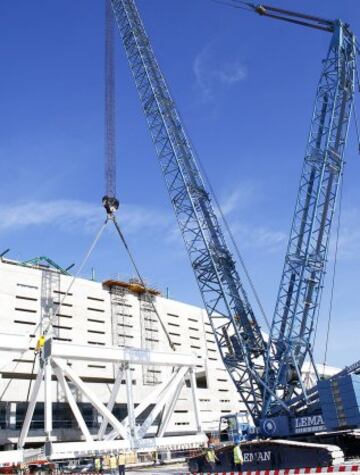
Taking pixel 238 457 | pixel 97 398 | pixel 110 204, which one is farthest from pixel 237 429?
pixel 110 204

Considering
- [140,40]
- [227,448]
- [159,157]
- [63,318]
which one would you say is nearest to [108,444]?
[227,448]

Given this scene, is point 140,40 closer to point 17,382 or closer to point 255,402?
point 255,402

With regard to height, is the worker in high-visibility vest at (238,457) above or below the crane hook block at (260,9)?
below

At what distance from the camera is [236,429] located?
3516cm

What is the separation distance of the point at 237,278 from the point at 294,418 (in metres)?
12.0

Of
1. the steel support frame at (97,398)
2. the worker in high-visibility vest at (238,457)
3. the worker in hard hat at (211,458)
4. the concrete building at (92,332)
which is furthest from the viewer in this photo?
the concrete building at (92,332)

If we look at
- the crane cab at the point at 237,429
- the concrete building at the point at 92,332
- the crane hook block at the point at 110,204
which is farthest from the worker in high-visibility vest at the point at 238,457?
the concrete building at the point at 92,332

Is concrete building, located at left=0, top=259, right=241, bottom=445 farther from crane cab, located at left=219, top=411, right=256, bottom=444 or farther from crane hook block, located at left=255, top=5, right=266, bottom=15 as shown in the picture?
crane hook block, located at left=255, top=5, right=266, bottom=15

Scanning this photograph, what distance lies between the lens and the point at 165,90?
44.0 meters

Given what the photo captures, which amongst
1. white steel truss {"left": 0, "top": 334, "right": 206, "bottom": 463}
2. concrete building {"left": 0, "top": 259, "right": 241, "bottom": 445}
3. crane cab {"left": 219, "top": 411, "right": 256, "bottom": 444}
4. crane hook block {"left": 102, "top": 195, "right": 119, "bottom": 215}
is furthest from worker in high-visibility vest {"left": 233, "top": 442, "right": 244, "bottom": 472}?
concrete building {"left": 0, "top": 259, "right": 241, "bottom": 445}

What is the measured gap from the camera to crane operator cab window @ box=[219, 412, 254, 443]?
115 feet

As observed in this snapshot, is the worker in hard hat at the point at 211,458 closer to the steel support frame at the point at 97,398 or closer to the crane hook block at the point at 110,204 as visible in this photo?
the steel support frame at the point at 97,398

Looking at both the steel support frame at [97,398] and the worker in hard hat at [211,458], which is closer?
the worker in hard hat at [211,458]

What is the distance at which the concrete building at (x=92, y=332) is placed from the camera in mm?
61000
